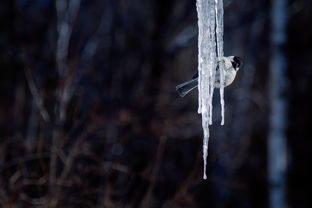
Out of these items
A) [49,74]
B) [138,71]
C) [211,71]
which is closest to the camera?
[211,71]

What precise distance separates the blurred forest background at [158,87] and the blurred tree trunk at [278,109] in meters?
0.15

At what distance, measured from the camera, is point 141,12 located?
7914 mm

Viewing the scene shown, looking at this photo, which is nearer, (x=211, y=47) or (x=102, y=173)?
(x=211, y=47)

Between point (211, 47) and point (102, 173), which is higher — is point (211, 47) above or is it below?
above

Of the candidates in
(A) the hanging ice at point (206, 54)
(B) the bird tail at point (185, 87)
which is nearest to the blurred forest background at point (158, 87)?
(B) the bird tail at point (185, 87)

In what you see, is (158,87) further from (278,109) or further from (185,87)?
(185,87)

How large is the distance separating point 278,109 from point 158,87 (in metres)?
1.50

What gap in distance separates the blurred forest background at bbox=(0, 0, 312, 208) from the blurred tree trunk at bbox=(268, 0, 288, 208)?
0.50 feet

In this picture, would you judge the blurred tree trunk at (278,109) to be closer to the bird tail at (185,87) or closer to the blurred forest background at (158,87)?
the blurred forest background at (158,87)

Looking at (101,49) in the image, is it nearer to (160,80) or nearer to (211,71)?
(160,80)

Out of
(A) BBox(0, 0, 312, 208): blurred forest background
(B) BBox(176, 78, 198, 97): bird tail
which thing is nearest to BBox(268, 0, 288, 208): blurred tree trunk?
(A) BBox(0, 0, 312, 208): blurred forest background

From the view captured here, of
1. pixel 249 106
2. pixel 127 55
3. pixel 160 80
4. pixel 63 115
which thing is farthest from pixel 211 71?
pixel 249 106

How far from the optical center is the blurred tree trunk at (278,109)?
633 cm

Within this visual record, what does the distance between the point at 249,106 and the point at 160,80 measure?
1.66 m
